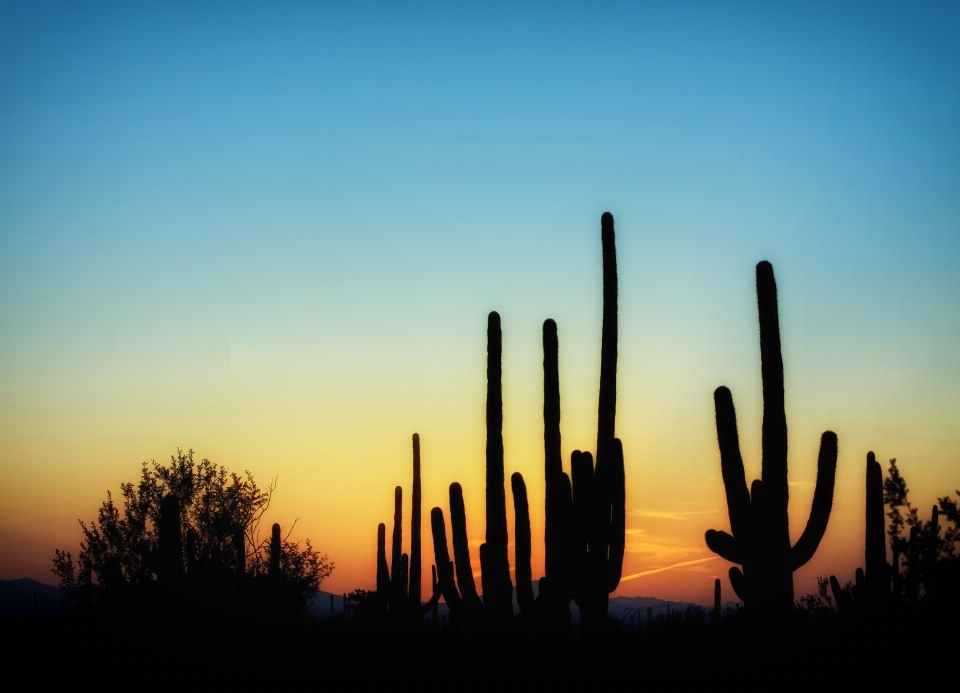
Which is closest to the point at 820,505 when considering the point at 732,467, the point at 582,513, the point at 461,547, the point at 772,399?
the point at 732,467

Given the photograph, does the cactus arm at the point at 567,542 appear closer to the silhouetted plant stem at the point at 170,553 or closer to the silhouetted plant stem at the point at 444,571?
the silhouetted plant stem at the point at 444,571

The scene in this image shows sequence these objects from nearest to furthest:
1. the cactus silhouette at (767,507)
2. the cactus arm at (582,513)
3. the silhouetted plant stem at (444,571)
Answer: the cactus silhouette at (767,507) < the cactus arm at (582,513) < the silhouetted plant stem at (444,571)

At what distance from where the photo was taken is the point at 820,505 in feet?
48.4

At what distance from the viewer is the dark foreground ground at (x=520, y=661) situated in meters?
14.0

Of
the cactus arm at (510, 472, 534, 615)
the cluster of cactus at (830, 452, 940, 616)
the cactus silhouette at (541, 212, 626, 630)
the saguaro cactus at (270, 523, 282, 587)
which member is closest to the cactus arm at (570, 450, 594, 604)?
the cactus silhouette at (541, 212, 626, 630)

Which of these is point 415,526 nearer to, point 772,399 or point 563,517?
point 563,517

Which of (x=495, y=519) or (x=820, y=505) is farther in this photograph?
(x=495, y=519)

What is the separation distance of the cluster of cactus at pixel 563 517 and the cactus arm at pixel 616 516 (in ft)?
0.05

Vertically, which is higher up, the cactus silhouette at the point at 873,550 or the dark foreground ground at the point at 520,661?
the cactus silhouette at the point at 873,550

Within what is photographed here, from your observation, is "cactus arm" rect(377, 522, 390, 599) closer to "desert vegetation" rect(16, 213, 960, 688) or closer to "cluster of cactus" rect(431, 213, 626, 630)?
"desert vegetation" rect(16, 213, 960, 688)

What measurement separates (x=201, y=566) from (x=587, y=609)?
13.8 meters

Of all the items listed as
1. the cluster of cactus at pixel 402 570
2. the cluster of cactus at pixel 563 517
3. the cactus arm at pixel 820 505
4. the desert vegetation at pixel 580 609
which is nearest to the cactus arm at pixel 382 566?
the cluster of cactus at pixel 402 570

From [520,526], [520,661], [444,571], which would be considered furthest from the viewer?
[444,571]

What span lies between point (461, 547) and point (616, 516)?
3295 mm
